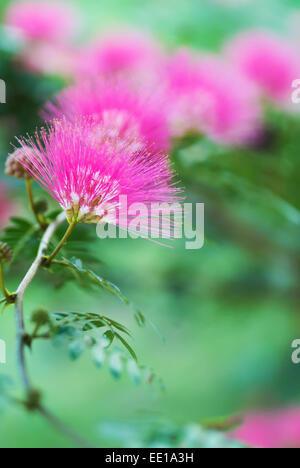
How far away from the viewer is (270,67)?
0.69 m

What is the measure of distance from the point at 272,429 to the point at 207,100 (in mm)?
511

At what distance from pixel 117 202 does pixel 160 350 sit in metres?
0.84

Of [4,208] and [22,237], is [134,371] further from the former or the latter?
[4,208]

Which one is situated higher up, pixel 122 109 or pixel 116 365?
pixel 122 109

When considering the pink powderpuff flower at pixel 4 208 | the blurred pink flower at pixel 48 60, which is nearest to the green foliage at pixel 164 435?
the pink powderpuff flower at pixel 4 208

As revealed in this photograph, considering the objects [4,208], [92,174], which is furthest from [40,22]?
[92,174]

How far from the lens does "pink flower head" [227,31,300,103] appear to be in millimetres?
684

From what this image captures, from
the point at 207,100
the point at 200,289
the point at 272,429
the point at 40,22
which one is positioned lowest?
the point at 272,429

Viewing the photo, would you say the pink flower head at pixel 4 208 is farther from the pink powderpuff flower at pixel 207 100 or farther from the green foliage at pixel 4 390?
the green foliage at pixel 4 390

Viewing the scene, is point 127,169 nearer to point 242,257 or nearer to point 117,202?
point 117,202

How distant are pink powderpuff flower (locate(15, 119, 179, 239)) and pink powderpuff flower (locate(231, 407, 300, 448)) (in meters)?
0.41

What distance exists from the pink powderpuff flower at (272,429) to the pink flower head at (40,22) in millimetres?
622

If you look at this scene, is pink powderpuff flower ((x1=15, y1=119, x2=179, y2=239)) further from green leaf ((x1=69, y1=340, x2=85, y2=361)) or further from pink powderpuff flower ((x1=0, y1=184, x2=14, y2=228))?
pink powderpuff flower ((x1=0, y1=184, x2=14, y2=228))

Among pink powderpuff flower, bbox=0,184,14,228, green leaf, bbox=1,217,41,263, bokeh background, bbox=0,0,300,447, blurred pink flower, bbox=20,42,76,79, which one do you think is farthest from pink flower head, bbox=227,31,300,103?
green leaf, bbox=1,217,41,263
